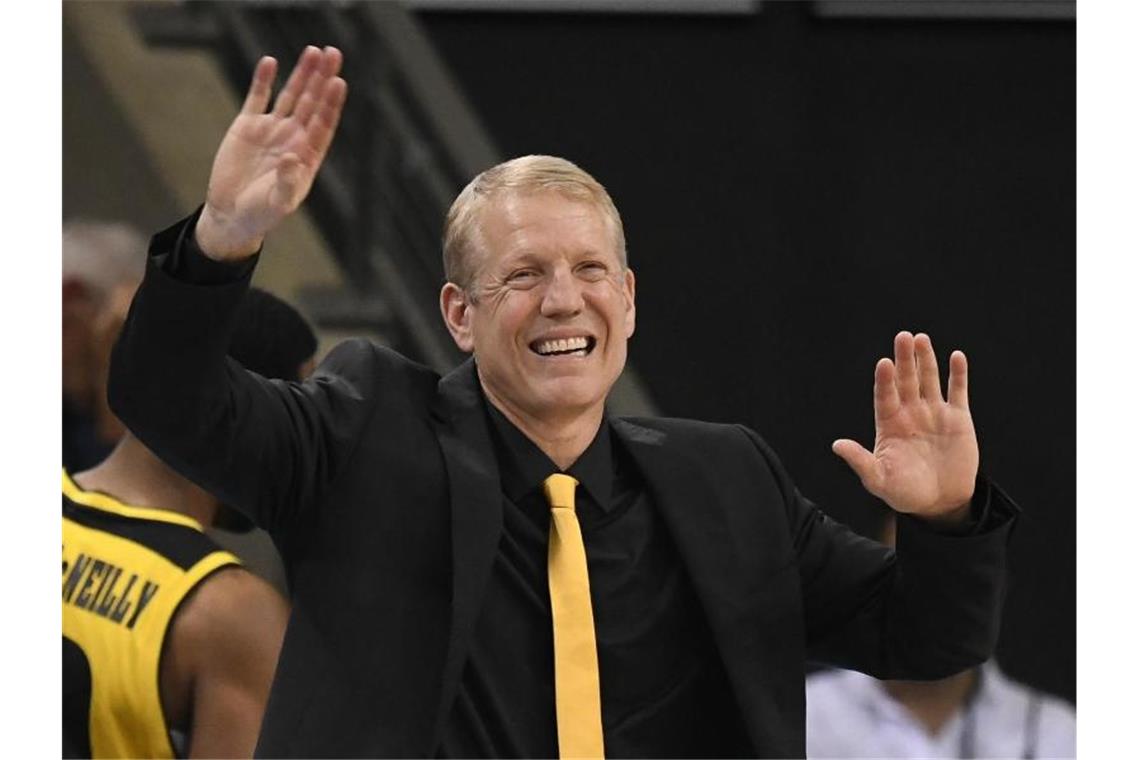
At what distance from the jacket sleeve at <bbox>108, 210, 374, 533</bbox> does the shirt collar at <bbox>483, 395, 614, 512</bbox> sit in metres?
0.18

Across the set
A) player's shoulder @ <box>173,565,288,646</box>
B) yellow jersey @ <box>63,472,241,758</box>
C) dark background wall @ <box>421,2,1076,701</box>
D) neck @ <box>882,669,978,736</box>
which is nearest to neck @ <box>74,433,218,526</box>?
yellow jersey @ <box>63,472,241,758</box>

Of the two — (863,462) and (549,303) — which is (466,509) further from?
(863,462)

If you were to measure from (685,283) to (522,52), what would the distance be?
2.41ft

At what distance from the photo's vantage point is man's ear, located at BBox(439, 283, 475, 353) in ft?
7.32

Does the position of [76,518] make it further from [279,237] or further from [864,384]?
[864,384]

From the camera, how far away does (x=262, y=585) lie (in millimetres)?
2951

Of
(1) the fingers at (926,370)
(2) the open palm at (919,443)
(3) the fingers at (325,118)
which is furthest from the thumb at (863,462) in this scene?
(3) the fingers at (325,118)

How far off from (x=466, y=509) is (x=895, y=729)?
2.52 meters

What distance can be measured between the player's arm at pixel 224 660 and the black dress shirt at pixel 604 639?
84 centimetres

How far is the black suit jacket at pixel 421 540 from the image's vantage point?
1.90 metres

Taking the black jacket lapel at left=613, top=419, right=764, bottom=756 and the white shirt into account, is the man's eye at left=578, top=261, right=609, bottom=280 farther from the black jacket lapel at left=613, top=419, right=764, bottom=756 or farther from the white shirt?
the white shirt

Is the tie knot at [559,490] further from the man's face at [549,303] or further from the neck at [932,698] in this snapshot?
the neck at [932,698]

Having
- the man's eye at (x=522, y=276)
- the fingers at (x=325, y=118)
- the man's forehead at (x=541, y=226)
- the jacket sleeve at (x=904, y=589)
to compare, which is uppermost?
the fingers at (x=325, y=118)
